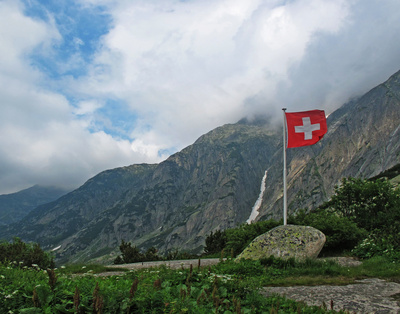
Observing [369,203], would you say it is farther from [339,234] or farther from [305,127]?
[305,127]

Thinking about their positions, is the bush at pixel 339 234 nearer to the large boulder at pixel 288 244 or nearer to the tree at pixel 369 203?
the large boulder at pixel 288 244

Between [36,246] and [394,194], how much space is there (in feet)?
91.1

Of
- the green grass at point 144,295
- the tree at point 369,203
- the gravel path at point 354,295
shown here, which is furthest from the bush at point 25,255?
the tree at point 369,203

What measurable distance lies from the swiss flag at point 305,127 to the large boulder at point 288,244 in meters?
6.20

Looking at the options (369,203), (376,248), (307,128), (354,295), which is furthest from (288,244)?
(369,203)

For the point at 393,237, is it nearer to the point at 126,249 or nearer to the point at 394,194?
the point at 394,194

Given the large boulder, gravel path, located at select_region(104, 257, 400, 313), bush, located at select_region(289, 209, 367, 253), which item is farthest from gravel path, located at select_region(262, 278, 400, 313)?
bush, located at select_region(289, 209, 367, 253)

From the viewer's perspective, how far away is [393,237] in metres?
15.8

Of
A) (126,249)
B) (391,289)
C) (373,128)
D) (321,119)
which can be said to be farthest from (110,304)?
(373,128)

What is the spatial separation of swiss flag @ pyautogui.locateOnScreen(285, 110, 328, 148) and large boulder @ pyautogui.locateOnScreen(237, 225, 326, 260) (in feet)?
20.3

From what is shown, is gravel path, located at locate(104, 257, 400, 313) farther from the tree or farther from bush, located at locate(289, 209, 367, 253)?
the tree

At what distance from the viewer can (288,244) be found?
47.0 ft

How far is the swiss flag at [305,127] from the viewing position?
1891 cm

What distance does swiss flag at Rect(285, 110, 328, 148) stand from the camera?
18906 millimetres
